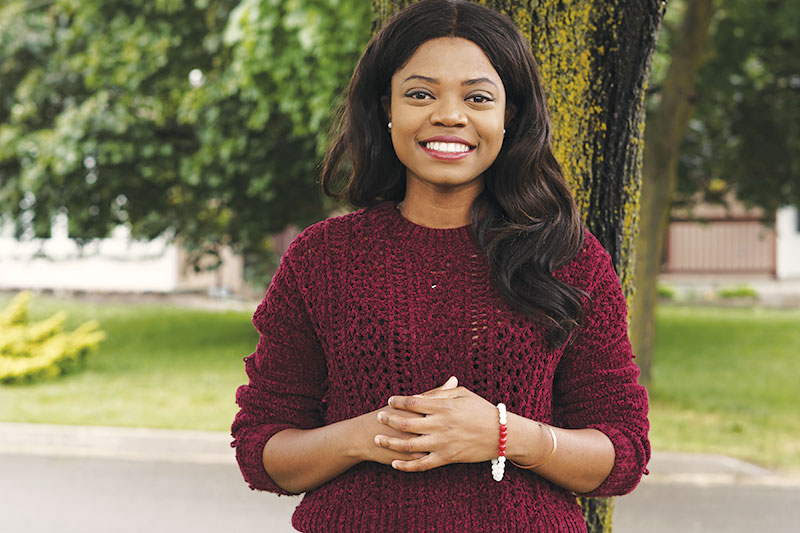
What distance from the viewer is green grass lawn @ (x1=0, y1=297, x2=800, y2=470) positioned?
7.74 meters

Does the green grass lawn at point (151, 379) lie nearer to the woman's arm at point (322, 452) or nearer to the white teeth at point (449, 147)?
the woman's arm at point (322, 452)

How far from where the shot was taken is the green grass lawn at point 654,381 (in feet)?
25.4

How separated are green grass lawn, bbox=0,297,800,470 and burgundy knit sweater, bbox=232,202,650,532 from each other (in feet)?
18.0

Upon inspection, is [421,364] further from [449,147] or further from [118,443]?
[118,443]

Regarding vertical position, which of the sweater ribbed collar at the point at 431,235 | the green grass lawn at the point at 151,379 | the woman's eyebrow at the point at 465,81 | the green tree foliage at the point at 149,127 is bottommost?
the green grass lawn at the point at 151,379

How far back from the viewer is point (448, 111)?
5.55 ft

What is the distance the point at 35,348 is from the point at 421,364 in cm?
967

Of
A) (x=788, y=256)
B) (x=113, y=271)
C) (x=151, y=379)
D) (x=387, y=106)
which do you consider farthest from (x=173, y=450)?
(x=788, y=256)

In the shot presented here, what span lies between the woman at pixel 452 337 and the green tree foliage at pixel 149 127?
7033mm

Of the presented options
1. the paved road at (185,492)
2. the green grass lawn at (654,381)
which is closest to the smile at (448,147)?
the paved road at (185,492)

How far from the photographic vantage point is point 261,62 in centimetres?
848

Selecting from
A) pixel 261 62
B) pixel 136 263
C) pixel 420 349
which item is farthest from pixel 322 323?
pixel 136 263

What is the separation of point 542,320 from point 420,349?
0.76 feet

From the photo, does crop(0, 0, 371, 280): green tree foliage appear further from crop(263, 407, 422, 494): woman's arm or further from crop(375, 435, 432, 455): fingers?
crop(375, 435, 432, 455): fingers
